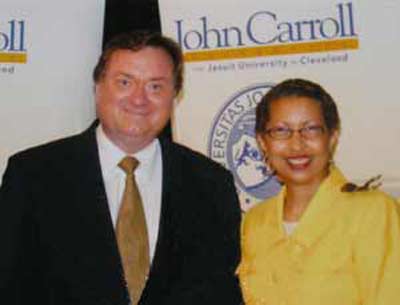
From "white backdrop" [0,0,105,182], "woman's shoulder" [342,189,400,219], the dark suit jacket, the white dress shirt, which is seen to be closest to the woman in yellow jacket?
"woman's shoulder" [342,189,400,219]

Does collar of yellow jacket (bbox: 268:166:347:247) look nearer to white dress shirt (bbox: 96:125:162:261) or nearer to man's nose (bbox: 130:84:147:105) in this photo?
white dress shirt (bbox: 96:125:162:261)

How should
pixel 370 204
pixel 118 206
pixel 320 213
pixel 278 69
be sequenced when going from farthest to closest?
Answer: pixel 278 69, pixel 118 206, pixel 320 213, pixel 370 204

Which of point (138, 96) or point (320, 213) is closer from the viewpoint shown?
point (320, 213)

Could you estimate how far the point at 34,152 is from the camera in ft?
5.97

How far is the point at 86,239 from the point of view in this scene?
5.62 ft

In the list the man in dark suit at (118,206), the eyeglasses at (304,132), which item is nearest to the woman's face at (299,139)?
the eyeglasses at (304,132)

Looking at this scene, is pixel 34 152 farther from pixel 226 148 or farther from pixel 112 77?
pixel 226 148

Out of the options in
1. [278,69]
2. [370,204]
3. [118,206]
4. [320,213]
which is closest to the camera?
[370,204]

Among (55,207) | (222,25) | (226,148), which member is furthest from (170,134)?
(55,207)

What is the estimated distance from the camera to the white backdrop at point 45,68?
231 centimetres

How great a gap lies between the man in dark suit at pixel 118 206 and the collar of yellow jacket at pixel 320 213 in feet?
0.86

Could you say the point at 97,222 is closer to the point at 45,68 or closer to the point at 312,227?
the point at 312,227

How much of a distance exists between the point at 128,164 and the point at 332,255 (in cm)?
68

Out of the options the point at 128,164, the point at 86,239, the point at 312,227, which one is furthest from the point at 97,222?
the point at 312,227
